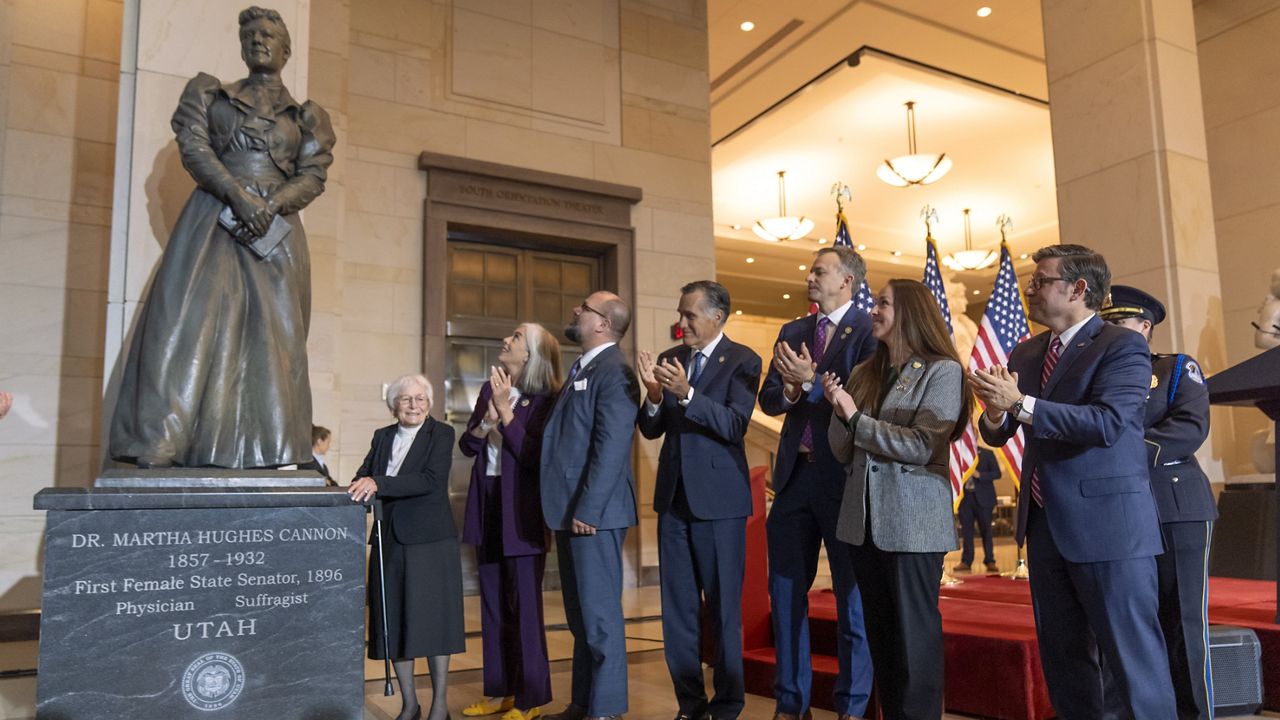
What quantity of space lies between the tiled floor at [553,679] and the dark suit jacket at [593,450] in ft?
2.99

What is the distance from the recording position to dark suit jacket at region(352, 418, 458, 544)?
3939 mm

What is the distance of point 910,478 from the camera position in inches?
125

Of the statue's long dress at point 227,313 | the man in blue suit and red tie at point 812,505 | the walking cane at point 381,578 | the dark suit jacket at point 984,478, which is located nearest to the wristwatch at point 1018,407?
the man in blue suit and red tie at point 812,505

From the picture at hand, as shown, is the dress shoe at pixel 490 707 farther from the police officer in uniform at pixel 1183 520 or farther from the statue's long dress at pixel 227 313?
the police officer in uniform at pixel 1183 520

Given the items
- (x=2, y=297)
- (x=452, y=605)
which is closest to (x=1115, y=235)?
(x=452, y=605)

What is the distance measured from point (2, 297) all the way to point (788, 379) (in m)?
5.66

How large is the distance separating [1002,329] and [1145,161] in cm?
140

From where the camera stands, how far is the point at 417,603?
154 inches

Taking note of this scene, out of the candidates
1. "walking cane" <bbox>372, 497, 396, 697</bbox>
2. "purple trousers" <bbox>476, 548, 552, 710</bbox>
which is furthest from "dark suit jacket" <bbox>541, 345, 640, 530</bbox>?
"walking cane" <bbox>372, 497, 396, 697</bbox>

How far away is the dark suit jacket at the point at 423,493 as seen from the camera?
12.9ft

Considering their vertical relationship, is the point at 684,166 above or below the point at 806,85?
below

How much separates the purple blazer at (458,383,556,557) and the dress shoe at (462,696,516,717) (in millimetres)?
674

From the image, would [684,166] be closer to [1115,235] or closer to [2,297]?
[1115,235]

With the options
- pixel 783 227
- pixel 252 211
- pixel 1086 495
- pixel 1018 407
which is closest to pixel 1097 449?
pixel 1086 495
